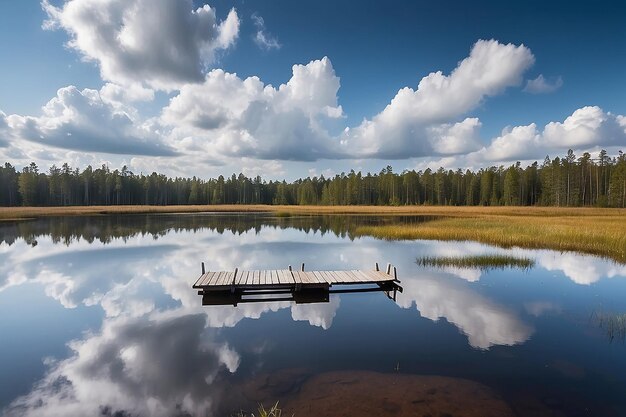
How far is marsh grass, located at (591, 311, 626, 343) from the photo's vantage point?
491 inches

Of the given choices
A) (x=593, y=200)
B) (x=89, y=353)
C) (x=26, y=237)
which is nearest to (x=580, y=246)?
(x=89, y=353)

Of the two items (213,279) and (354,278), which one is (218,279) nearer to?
(213,279)

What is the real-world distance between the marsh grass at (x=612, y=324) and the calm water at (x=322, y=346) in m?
0.11

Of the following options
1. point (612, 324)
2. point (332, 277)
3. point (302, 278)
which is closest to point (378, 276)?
point (332, 277)

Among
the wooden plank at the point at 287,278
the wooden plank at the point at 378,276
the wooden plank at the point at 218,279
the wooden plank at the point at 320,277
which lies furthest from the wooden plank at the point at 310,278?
the wooden plank at the point at 218,279

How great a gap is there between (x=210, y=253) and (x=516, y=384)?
25.3 metres

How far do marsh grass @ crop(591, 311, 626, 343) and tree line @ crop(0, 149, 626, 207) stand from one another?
329 ft

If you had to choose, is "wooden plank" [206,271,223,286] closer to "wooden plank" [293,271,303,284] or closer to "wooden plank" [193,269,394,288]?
"wooden plank" [193,269,394,288]

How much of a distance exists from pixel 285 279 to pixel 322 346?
7117 mm

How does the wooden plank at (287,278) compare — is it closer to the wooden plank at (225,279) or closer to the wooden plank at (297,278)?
the wooden plank at (297,278)

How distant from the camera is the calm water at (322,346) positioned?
8680mm

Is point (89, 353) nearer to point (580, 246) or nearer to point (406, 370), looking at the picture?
point (406, 370)

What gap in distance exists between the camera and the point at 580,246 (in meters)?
30.0

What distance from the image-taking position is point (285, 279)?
18.7 metres
